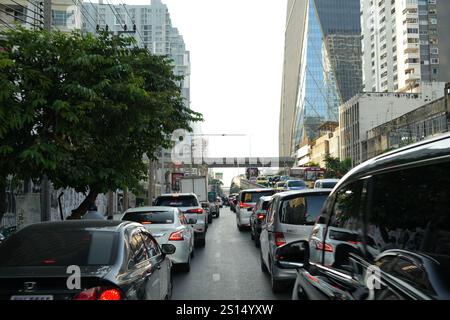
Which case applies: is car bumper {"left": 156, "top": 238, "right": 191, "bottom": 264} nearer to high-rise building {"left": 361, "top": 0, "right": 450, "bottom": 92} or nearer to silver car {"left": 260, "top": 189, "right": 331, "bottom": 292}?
silver car {"left": 260, "top": 189, "right": 331, "bottom": 292}

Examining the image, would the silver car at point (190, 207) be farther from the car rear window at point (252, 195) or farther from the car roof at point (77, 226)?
the car roof at point (77, 226)

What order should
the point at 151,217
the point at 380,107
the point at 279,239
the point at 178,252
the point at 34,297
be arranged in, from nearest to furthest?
the point at 34,297
the point at 279,239
the point at 178,252
the point at 151,217
the point at 380,107

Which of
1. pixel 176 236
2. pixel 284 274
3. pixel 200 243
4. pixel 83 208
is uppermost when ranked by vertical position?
pixel 83 208

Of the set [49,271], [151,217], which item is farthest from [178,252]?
[49,271]

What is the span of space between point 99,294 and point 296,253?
1.64m

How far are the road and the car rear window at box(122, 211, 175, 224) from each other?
3.86ft

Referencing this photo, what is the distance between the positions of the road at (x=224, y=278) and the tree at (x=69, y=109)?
2675mm

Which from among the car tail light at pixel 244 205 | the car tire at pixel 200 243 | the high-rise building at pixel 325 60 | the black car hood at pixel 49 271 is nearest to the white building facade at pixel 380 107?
the high-rise building at pixel 325 60

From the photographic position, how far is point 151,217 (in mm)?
11156

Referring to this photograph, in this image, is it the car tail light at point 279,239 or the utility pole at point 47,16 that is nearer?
the car tail light at point 279,239

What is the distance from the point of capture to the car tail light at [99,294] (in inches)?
158

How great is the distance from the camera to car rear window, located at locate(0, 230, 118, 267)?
15.3 ft

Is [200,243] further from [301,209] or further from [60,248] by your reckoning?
[60,248]

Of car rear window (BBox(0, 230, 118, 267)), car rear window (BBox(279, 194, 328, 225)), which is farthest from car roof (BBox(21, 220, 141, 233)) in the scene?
car rear window (BBox(279, 194, 328, 225))
